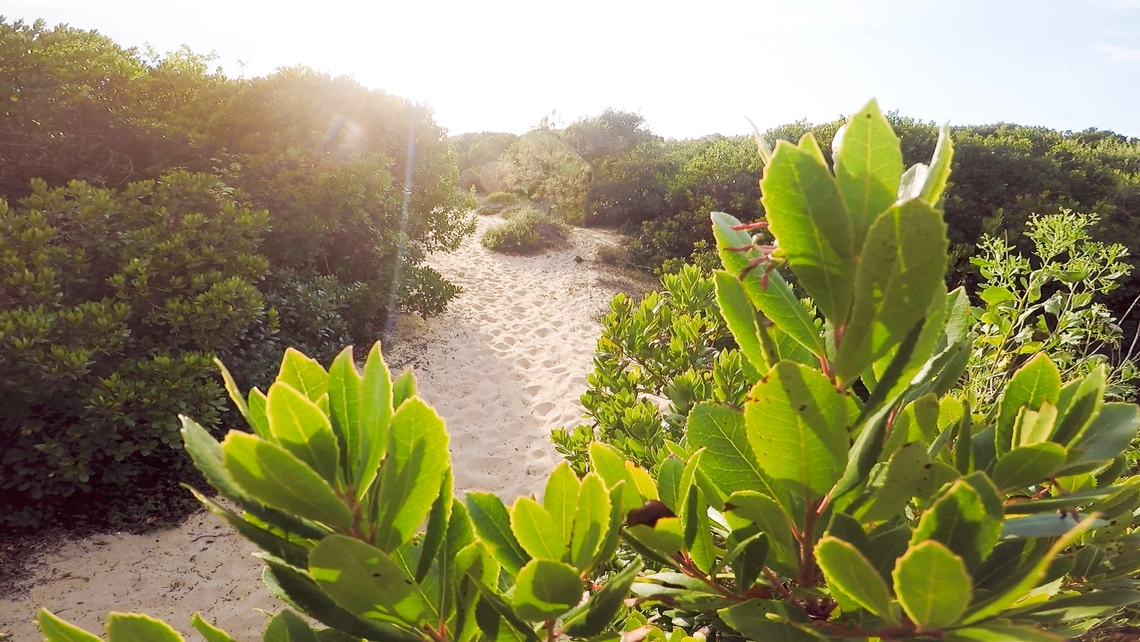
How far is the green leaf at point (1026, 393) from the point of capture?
525mm

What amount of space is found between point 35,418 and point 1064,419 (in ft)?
15.9

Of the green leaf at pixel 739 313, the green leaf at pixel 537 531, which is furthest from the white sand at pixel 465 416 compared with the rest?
the green leaf at pixel 739 313

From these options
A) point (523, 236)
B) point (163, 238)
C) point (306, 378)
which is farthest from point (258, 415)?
point (523, 236)

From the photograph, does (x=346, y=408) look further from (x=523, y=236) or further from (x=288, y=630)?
(x=523, y=236)

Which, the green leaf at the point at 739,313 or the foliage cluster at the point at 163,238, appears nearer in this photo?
the green leaf at the point at 739,313

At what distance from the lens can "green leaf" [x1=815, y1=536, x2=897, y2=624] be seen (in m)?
0.34

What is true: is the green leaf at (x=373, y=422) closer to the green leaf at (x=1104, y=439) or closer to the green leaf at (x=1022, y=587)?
the green leaf at (x=1022, y=587)

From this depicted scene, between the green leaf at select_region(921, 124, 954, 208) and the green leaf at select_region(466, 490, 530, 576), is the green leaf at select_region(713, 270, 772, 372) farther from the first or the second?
the green leaf at select_region(466, 490, 530, 576)

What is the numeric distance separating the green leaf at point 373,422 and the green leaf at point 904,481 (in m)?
0.38

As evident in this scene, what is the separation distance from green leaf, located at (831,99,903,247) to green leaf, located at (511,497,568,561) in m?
0.31

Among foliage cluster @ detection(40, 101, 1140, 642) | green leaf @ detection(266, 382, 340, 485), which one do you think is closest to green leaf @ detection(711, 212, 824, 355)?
foliage cluster @ detection(40, 101, 1140, 642)

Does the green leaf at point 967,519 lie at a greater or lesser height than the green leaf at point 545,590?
greater

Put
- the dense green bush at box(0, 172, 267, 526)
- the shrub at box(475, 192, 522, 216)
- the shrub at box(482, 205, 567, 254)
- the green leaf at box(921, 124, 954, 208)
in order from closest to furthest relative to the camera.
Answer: the green leaf at box(921, 124, 954, 208), the dense green bush at box(0, 172, 267, 526), the shrub at box(482, 205, 567, 254), the shrub at box(475, 192, 522, 216)

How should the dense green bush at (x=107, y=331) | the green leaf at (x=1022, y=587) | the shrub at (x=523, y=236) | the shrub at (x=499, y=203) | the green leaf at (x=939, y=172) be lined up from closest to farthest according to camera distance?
the green leaf at (x=1022, y=587)
the green leaf at (x=939, y=172)
the dense green bush at (x=107, y=331)
the shrub at (x=523, y=236)
the shrub at (x=499, y=203)
